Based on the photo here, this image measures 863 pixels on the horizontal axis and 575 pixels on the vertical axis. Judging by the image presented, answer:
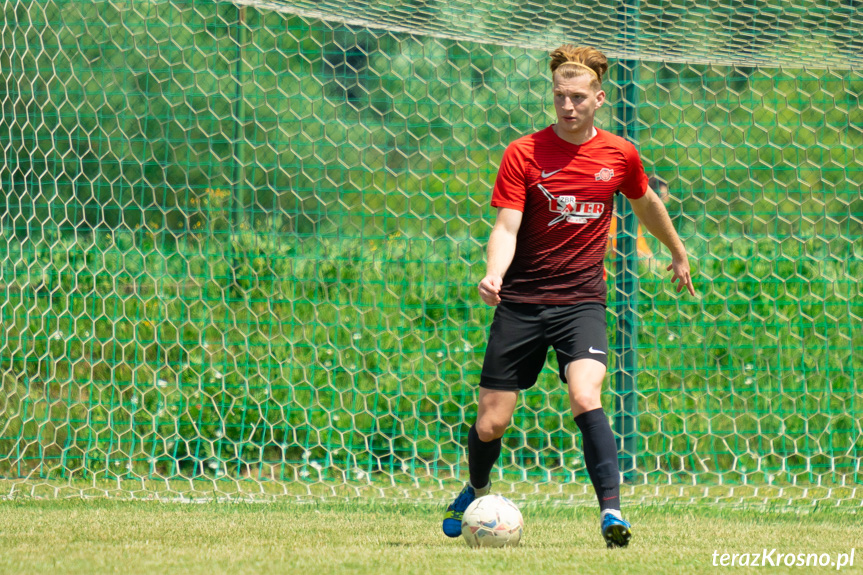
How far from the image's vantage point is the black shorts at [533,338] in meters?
3.25

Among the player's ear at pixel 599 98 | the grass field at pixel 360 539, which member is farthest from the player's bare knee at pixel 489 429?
the player's ear at pixel 599 98


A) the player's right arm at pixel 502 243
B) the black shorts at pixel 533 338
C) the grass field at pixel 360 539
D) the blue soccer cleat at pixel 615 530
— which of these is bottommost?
the grass field at pixel 360 539

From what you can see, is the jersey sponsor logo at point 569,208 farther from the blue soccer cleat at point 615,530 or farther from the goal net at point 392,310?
the goal net at point 392,310

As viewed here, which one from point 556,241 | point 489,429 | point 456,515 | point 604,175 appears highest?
point 604,175

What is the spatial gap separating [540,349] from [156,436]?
2.85 m

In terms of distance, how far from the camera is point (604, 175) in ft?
10.9

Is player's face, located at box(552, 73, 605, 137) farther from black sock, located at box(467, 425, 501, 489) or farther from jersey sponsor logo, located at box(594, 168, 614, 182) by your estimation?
black sock, located at box(467, 425, 501, 489)

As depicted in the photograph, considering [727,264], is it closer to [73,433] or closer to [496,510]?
[496,510]

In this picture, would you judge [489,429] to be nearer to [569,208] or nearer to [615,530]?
[615,530]

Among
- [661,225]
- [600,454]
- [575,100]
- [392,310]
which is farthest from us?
[392,310]

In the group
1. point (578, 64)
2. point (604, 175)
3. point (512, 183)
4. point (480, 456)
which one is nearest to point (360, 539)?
point (480, 456)

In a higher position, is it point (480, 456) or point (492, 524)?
point (480, 456)

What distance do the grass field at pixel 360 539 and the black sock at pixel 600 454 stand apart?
7.8 inches

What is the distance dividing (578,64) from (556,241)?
0.59 m
